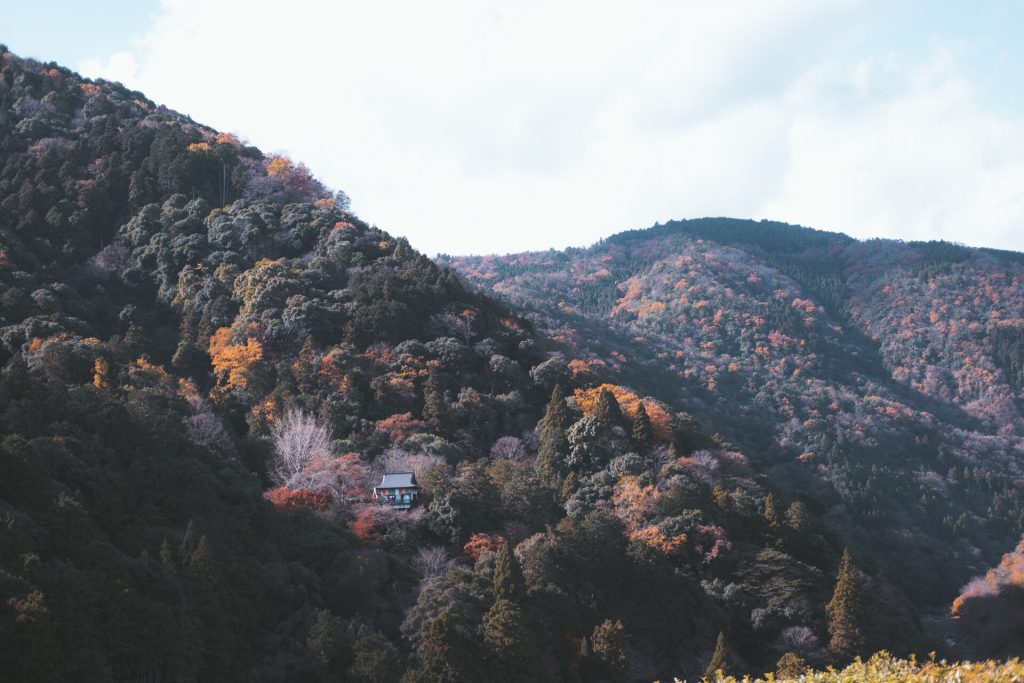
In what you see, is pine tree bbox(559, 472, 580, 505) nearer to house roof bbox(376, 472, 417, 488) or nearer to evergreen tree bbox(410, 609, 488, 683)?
house roof bbox(376, 472, 417, 488)

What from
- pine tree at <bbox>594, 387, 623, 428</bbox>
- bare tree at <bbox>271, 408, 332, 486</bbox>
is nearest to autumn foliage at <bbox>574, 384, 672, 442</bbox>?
pine tree at <bbox>594, 387, 623, 428</bbox>

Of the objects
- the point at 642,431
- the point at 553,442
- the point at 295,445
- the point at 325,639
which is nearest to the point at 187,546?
the point at 325,639

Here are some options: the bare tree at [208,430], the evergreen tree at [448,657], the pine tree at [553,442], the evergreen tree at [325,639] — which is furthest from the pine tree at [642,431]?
the evergreen tree at [325,639]

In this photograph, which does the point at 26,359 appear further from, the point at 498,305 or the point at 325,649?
the point at 498,305

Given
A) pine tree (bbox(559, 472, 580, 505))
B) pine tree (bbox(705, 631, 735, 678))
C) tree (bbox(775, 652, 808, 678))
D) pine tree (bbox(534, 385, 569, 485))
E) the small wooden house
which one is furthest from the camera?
pine tree (bbox(534, 385, 569, 485))

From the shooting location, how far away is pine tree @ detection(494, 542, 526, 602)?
3521cm

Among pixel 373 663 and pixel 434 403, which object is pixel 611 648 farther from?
pixel 434 403

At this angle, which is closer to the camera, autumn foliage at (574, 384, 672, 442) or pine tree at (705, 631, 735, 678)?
pine tree at (705, 631, 735, 678)

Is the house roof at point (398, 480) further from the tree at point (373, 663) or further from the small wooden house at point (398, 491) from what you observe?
the tree at point (373, 663)

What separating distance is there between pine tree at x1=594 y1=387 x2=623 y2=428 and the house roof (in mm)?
12272

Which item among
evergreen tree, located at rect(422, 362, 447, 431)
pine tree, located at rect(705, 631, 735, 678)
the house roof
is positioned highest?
evergreen tree, located at rect(422, 362, 447, 431)

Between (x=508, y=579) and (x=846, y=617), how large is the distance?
15615mm

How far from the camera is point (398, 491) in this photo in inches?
1799

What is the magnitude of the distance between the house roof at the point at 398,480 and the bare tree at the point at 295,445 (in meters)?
3.72
